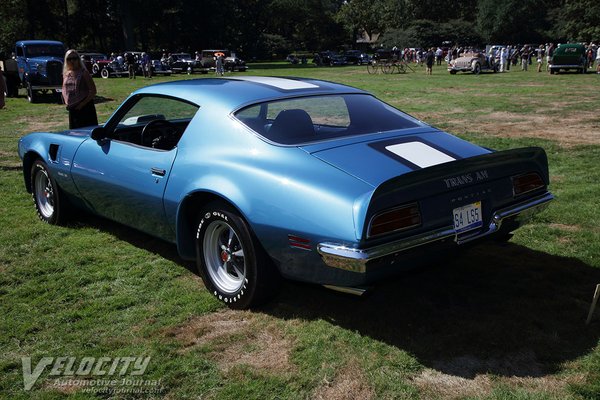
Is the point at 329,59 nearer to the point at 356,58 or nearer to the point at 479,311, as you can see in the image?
the point at 356,58

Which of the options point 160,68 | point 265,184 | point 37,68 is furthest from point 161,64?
point 265,184

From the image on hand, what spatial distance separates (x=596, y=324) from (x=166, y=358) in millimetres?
2517

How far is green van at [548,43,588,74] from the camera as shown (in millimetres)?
29438

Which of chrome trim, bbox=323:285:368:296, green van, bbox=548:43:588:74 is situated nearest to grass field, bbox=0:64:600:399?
chrome trim, bbox=323:285:368:296

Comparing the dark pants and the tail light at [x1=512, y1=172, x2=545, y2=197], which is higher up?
the dark pants

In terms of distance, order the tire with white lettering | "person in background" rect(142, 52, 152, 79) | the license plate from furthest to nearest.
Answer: "person in background" rect(142, 52, 152, 79), the tire with white lettering, the license plate

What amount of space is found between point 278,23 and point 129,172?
7961 cm

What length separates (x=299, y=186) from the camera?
126 inches

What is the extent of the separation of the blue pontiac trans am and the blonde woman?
10.3 ft

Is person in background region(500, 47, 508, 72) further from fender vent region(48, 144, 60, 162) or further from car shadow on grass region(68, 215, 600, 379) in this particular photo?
fender vent region(48, 144, 60, 162)

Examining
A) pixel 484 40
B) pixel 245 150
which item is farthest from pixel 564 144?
pixel 484 40

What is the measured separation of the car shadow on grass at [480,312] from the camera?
3.04 meters

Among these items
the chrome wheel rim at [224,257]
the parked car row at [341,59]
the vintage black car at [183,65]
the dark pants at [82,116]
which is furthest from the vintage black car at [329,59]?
the chrome wheel rim at [224,257]

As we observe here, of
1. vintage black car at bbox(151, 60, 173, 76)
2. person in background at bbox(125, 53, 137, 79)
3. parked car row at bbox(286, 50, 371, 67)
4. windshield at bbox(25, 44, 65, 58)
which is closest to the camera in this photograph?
windshield at bbox(25, 44, 65, 58)
